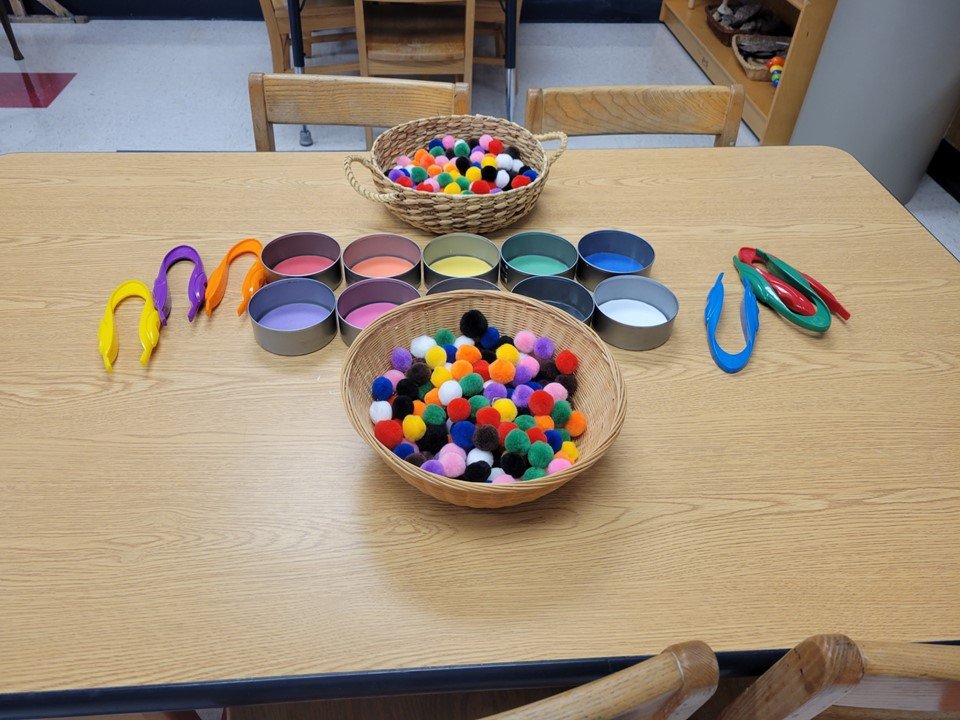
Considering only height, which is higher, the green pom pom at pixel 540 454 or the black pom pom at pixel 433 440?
the green pom pom at pixel 540 454

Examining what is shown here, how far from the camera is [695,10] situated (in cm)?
352

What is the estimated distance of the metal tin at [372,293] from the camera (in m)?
0.90

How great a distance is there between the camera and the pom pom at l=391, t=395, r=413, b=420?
29.0 inches

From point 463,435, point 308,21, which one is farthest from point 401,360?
point 308,21

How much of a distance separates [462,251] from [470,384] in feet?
1.05

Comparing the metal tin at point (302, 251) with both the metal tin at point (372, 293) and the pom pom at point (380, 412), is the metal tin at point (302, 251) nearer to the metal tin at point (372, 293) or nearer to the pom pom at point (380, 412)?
the metal tin at point (372, 293)

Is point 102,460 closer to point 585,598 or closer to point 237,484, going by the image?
point 237,484

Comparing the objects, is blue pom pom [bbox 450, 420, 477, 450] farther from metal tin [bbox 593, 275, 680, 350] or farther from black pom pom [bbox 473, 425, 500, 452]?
metal tin [bbox 593, 275, 680, 350]

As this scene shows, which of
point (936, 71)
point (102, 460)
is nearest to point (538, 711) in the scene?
point (102, 460)

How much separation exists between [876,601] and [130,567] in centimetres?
69

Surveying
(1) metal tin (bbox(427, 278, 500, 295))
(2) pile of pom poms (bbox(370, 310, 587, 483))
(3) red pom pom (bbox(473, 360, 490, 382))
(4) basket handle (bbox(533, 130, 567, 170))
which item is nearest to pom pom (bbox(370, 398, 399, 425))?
(2) pile of pom poms (bbox(370, 310, 587, 483))

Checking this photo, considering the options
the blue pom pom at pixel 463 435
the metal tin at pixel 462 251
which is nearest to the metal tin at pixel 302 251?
the metal tin at pixel 462 251

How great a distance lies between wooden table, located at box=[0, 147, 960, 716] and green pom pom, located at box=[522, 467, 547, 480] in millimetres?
39

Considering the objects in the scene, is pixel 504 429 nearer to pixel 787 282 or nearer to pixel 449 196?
pixel 449 196
